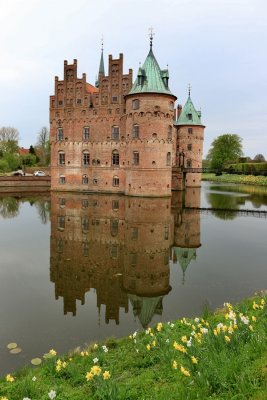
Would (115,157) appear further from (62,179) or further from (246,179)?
(246,179)

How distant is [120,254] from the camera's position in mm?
12664

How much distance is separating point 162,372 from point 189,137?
1708 inches

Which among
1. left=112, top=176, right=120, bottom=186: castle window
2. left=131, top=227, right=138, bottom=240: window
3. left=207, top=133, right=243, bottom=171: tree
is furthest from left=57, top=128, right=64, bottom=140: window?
left=207, top=133, right=243, bottom=171: tree

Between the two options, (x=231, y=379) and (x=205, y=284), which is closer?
(x=231, y=379)

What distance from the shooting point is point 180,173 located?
1682 inches

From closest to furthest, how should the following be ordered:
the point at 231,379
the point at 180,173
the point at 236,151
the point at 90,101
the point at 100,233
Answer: the point at 231,379
the point at 100,233
the point at 90,101
the point at 180,173
the point at 236,151

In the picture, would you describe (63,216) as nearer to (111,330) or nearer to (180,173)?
(111,330)

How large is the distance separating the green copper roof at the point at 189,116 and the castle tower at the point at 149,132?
14433 mm

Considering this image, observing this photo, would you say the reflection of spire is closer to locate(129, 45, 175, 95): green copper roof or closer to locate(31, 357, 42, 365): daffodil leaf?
locate(31, 357, 42, 365): daffodil leaf

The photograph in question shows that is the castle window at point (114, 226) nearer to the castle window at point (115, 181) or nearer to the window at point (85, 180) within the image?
the castle window at point (115, 181)

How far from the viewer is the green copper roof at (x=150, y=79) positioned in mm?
31156

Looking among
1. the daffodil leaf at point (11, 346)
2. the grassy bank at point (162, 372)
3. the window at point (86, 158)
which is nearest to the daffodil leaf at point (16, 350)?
the daffodil leaf at point (11, 346)

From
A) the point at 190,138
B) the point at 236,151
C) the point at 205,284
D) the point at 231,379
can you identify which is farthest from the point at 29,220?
the point at 236,151

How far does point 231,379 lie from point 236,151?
9072 centimetres
